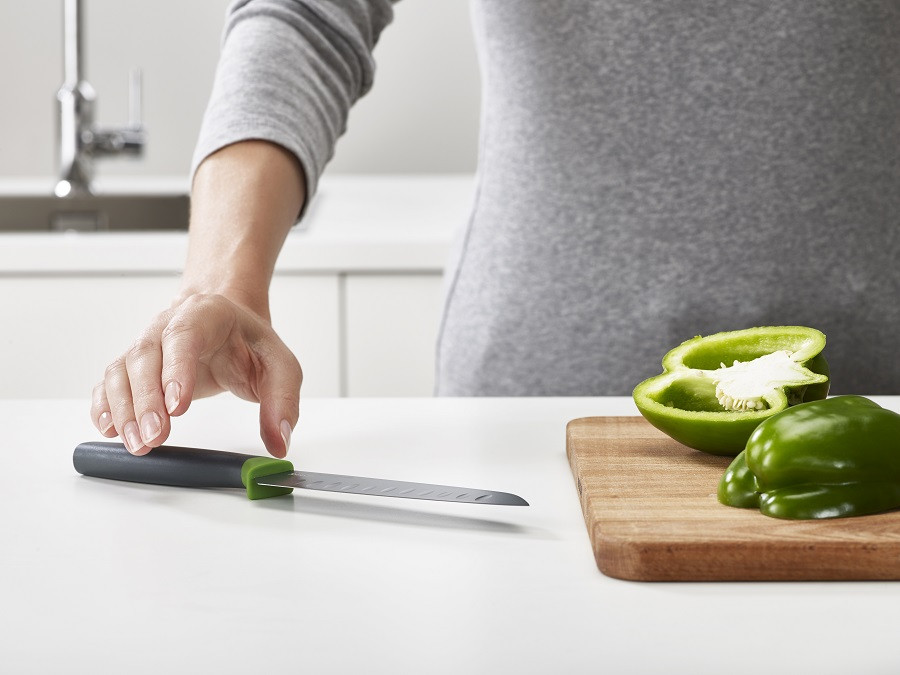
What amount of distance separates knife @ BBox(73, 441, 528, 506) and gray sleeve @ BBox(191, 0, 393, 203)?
1.08ft

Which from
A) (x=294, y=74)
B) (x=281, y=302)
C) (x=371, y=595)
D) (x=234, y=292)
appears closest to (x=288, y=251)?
(x=281, y=302)

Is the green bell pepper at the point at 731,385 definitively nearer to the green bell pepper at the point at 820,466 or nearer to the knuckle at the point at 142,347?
the green bell pepper at the point at 820,466

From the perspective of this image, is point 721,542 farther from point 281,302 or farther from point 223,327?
point 281,302

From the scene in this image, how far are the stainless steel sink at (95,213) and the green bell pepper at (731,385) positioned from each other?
138 centimetres

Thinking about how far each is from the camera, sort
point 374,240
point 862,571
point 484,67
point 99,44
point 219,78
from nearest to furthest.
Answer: point 862,571
point 219,78
point 484,67
point 374,240
point 99,44

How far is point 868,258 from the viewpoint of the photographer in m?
0.96

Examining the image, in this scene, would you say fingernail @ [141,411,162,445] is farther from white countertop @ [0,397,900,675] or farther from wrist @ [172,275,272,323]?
wrist @ [172,275,272,323]

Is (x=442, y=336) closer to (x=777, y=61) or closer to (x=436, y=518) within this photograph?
(x=777, y=61)

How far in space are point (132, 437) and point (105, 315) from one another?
2.97 ft

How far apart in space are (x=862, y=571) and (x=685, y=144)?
1.94 ft

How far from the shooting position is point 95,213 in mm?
1883

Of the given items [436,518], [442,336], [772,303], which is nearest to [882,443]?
[436,518]

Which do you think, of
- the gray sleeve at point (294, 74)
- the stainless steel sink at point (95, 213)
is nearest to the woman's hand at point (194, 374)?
the gray sleeve at point (294, 74)

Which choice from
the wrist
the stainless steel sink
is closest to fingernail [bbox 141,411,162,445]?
the wrist
